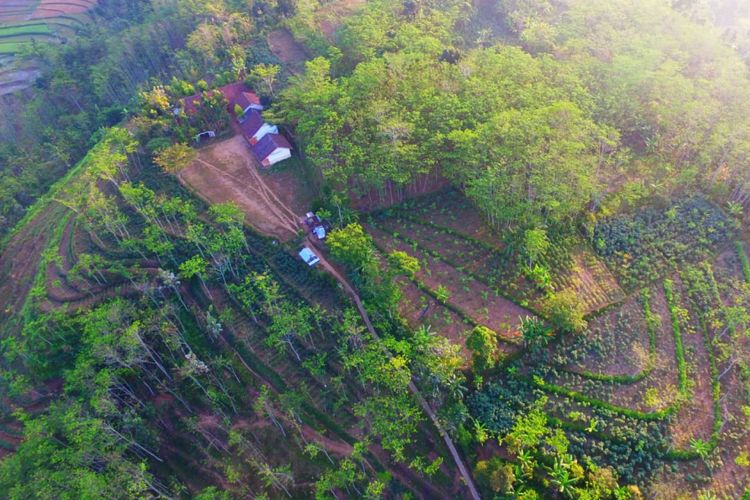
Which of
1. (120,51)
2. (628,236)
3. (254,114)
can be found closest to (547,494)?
(628,236)

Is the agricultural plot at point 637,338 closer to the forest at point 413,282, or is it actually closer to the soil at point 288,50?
the forest at point 413,282

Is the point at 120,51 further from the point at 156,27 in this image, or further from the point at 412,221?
the point at 412,221

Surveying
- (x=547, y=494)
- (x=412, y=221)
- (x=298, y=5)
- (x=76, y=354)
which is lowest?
(x=76, y=354)

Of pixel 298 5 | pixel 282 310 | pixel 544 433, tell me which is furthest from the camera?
pixel 298 5

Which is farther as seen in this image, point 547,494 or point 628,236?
point 628,236

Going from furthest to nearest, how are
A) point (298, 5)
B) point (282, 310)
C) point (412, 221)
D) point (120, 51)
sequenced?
point (120, 51) → point (298, 5) → point (412, 221) → point (282, 310)

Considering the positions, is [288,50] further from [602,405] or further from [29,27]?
[29,27]
